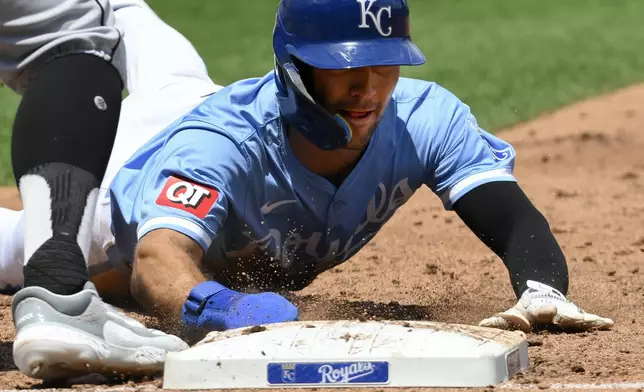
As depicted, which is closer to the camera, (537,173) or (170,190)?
(170,190)

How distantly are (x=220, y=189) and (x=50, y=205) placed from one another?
1.05 meters

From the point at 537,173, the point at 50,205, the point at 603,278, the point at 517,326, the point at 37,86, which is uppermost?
the point at 37,86

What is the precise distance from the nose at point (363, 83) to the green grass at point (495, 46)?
533 centimetres

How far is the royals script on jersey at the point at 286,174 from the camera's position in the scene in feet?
13.4

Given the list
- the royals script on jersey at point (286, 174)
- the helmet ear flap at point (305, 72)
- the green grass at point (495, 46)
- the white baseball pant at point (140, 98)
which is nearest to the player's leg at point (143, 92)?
the white baseball pant at point (140, 98)

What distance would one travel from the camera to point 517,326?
3.88m

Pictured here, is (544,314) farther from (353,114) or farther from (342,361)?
(342,361)

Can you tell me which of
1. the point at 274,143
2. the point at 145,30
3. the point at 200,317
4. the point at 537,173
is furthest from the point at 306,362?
the point at 537,173

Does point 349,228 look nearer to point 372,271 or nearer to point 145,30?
point 372,271

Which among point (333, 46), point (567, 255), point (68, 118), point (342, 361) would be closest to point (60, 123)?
point (68, 118)

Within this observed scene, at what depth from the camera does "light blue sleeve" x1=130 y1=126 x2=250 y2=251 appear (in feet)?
12.7

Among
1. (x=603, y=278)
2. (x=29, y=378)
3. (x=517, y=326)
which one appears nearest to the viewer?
(x=29, y=378)

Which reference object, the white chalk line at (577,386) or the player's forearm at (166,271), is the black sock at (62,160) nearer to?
the player's forearm at (166,271)

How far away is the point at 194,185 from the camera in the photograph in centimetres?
396
